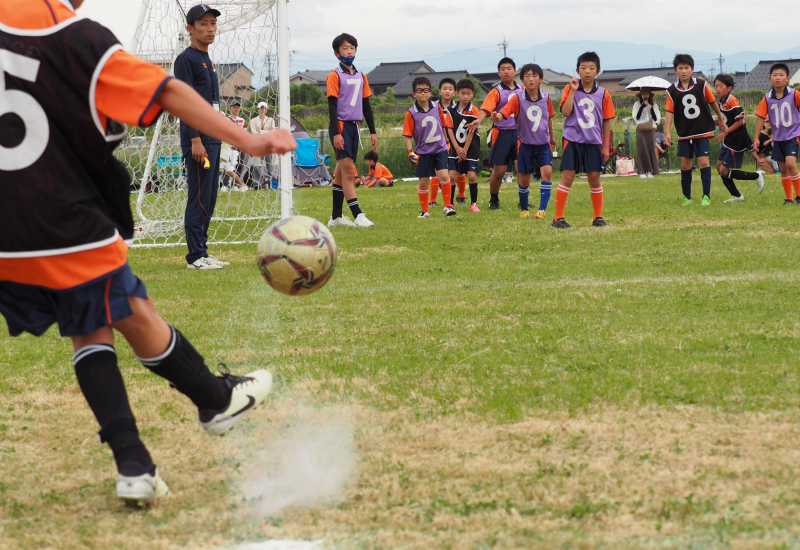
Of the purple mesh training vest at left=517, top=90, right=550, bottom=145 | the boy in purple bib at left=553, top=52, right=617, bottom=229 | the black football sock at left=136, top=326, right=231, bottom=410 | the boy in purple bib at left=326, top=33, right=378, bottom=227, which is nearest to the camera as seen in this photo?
the black football sock at left=136, top=326, right=231, bottom=410

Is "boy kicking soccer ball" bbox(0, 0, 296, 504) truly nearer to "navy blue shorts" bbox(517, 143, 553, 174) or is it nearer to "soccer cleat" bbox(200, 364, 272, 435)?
"soccer cleat" bbox(200, 364, 272, 435)

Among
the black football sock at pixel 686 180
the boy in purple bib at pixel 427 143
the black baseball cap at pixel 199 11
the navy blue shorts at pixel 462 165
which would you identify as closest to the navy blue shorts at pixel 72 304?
the black baseball cap at pixel 199 11

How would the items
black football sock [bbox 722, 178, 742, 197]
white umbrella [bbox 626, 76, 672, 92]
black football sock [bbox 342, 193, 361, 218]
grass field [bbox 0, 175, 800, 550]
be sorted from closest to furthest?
grass field [bbox 0, 175, 800, 550] < black football sock [bbox 342, 193, 361, 218] < black football sock [bbox 722, 178, 742, 197] < white umbrella [bbox 626, 76, 672, 92]

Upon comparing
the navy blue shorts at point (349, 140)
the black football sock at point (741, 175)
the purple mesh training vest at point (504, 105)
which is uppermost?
the purple mesh training vest at point (504, 105)

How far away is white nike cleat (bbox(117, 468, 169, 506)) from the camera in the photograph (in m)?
2.81

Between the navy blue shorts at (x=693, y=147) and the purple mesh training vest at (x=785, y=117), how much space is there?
40.5 inches

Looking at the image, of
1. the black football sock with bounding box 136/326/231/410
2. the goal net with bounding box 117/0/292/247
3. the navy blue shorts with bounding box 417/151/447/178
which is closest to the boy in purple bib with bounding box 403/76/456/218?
the navy blue shorts with bounding box 417/151/447/178

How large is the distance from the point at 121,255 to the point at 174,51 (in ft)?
28.1

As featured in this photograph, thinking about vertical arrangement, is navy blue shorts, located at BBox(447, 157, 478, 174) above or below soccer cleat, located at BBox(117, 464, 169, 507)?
above

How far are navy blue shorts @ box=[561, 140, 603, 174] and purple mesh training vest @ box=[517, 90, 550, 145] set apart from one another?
5.49ft

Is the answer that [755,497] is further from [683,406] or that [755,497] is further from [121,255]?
[121,255]

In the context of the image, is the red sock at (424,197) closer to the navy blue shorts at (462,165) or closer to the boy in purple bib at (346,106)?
the navy blue shorts at (462,165)

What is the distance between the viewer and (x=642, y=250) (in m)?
8.26

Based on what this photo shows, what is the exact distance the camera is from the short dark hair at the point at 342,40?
10.9m
